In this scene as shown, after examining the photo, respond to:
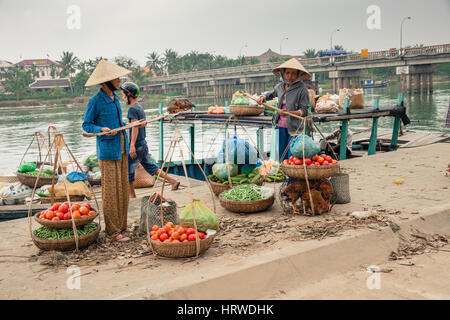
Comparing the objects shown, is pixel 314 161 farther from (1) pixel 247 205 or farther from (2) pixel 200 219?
(2) pixel 200 219

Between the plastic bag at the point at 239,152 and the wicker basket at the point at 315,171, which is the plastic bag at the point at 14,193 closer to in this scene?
the plastic bag at the point at 239,152

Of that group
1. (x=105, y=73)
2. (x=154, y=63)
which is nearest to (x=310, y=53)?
(x=154, y=63)

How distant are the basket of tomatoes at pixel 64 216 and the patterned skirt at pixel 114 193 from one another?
192 millimetres

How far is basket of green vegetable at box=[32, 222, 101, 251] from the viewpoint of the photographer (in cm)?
333

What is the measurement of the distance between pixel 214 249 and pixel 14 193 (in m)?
3.59

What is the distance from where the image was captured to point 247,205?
14.2 ft

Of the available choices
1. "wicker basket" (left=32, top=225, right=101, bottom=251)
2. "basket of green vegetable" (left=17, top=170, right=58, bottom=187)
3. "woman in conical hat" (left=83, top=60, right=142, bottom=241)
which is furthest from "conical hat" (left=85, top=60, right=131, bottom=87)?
"basket of green vegetable" (left=17, top=170, right=58, bottom=187)

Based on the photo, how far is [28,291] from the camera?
8.86ft

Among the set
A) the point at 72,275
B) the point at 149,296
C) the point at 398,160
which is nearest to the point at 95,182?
the point at 72,275

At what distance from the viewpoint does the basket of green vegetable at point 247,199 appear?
4.33 metres

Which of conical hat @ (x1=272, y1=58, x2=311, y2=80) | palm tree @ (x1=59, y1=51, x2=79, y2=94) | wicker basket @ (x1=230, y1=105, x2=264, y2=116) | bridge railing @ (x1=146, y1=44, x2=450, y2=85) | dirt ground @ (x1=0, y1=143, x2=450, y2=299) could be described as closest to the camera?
dirt ground @ (x1=0, y1=143, x2=450, y2=299)

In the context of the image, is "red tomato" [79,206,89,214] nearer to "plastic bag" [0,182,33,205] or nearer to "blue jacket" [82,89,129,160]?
"blue jacket" [82,89,129,160]

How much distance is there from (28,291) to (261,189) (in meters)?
2.54

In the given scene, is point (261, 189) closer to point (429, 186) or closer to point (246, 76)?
point (429, 186)
